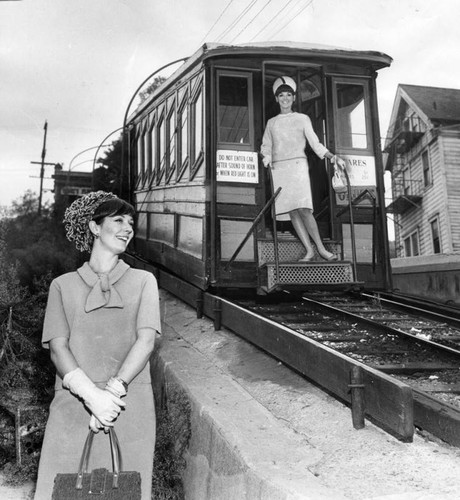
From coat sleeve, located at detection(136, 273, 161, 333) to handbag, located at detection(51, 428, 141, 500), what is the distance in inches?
22.0

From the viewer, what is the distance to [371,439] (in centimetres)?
295

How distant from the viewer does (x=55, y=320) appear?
7.78 ft

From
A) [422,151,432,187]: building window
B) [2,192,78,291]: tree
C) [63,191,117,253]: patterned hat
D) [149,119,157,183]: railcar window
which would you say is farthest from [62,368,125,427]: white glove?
[422,151,432,187]: building window

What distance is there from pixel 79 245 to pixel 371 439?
1842mm

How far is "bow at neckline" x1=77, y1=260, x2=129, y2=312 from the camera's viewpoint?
238 cm

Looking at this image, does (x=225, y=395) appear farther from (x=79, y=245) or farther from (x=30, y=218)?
(x=30, y=218)

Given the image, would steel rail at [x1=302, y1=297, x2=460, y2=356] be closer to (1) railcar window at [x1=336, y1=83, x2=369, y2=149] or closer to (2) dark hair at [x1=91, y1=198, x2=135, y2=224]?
(1) railcar window at [x1=336, y1=83, x2=369, y2=149]

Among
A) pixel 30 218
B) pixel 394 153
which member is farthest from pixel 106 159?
pixel 394 153

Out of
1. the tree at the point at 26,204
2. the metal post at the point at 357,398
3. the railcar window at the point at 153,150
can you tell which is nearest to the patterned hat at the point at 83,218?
the metal post at the point at 357,398

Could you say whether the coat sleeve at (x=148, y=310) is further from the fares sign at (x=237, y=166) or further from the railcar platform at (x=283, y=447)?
the fares sign at (x=237, y=166)

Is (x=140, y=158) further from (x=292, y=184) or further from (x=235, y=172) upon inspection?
(x=292, y=184)

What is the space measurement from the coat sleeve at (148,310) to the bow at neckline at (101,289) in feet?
0.32

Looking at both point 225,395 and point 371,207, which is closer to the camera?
point 225,395

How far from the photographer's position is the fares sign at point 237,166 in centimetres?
720
